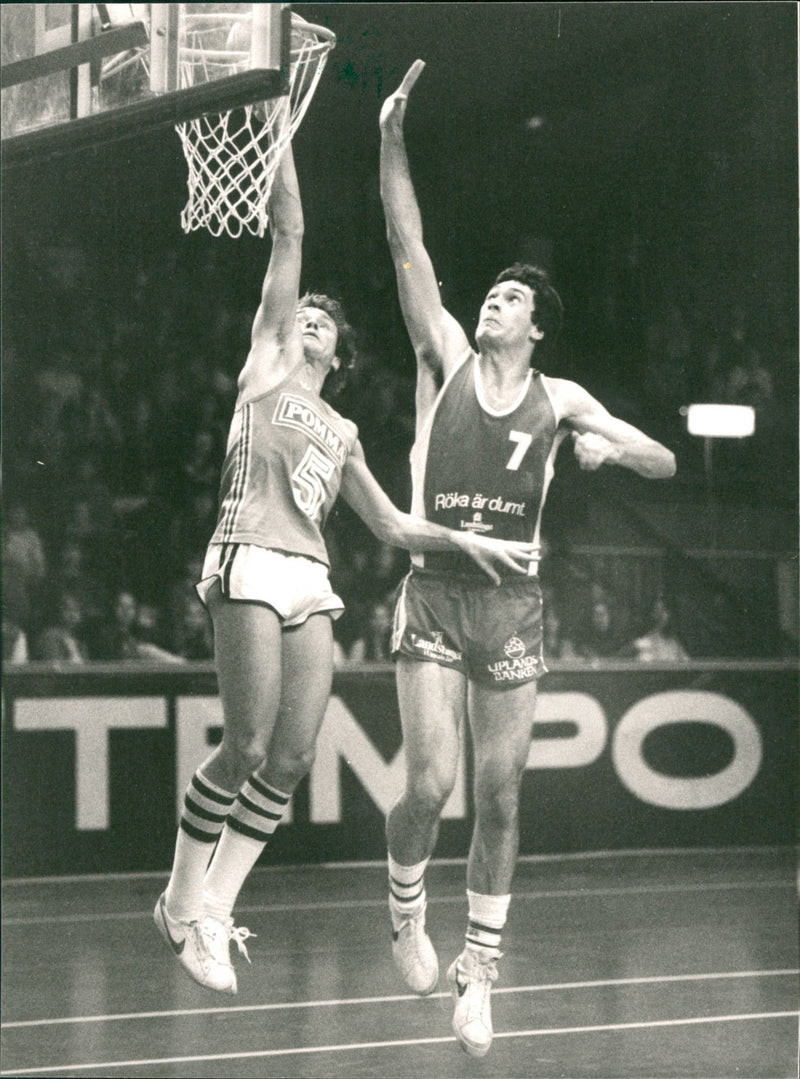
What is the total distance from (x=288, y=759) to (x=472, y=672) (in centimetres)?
55

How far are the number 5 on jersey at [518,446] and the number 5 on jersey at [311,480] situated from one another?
497 millimetres

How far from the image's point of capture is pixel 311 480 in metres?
4.56

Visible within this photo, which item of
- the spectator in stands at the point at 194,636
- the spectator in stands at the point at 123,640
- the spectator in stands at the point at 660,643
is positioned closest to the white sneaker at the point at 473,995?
the spectator in stands at the point at 194,636

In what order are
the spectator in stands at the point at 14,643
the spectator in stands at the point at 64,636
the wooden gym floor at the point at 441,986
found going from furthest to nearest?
the spectator in stands at the point at 14,643, the spectator in stands at the point at 64,636, the wooden gym floor at the point at 441,986

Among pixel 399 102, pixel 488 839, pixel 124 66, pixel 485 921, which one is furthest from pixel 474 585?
pixel 124 66

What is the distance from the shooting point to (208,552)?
4.53 meters

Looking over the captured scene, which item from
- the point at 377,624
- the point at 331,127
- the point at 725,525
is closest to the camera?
the point at 331,127

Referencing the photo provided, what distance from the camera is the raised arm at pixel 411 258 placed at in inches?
Answer: 183

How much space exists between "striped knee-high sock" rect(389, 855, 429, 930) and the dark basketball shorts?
21.6 inches

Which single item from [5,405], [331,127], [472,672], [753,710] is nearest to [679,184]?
[331,127]

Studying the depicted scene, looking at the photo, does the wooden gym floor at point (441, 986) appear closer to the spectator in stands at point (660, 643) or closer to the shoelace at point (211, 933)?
the shoelace at point (211, 933)

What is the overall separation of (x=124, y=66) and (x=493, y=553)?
187 cm

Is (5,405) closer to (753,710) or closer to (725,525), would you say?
(725,525)

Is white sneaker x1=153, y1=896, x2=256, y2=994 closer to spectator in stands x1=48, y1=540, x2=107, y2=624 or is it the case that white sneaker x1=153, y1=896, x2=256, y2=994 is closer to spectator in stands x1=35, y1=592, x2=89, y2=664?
spectator in stands x1=48, y1=540, x2=107, y2=624
